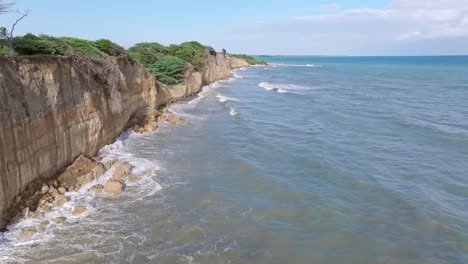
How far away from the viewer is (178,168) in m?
19.8

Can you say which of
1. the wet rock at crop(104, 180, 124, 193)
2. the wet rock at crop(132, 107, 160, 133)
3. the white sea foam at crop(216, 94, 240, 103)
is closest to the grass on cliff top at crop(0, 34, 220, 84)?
the wet rock at crop(132, 107, 160, 133)

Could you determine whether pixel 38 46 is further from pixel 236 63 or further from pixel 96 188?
pixel 236 63

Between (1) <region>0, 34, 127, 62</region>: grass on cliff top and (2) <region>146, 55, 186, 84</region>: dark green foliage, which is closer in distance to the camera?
(1) <region>0, 34, 127, 62</region>: grass on cliff top

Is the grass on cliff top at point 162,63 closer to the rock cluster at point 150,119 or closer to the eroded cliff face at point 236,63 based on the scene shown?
the rock cluster at point 150,119

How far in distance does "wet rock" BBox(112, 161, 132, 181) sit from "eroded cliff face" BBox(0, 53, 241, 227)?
1825mm

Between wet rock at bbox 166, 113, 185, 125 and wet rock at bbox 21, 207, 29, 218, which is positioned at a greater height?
wet rock at bbox 166, 113, 185, 125

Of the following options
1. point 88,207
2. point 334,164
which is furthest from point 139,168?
point 334,164

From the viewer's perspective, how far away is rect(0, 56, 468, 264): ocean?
12.3 m

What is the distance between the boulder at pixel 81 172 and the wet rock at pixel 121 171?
642 mm

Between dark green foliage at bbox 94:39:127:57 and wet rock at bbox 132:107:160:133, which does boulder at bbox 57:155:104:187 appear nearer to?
wet rock at bbox 132:107:160:133

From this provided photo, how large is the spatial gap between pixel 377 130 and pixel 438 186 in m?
11.2

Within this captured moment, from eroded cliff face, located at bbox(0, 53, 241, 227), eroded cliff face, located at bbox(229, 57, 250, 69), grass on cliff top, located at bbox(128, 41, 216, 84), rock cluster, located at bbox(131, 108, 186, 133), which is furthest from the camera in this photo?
eroded cliff face, located at bbox(229, 57, 250, 69)

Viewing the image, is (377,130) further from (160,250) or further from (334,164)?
(160,250)

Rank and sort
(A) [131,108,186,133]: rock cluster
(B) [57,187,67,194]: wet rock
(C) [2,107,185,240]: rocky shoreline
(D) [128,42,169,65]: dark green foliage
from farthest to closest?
(D) [128,42,169,65]: dark green foliage
(A) [131,108,186,133]: rock cluster
(B) [57,187,67,194]: wet rock
(C) [2,107,185,240]: rocky shoreline
